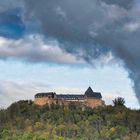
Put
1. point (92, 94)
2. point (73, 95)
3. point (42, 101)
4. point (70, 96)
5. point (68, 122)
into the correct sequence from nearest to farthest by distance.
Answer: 1. point (68, 122)
2. point (42, 101)
3. point (92, 94)
4. point (70, 96)
5. point (73, 95)

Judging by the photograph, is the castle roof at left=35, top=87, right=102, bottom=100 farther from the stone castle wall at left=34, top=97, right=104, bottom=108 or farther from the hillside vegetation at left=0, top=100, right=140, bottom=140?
the hillside vegetation at left=0, top=100, right=140, bottom=140

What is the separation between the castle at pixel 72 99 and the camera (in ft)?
409

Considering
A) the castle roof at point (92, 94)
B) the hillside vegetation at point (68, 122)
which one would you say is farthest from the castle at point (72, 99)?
the hillside vegetation at point (68, 122)

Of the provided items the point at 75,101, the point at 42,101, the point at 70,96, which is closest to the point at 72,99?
the point at 70,96

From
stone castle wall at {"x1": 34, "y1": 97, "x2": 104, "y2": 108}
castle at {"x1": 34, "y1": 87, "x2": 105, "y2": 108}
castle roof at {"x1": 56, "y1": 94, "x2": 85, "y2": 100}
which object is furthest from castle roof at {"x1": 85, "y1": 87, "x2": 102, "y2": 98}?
castle roof at {"x1": 56, "y1": 94, "x2": 85, "y2": 100}

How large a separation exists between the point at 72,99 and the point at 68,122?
13.1 meters

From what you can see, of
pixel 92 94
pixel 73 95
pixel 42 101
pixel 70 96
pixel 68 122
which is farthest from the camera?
pixel 73 95

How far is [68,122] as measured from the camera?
115062 millimetres

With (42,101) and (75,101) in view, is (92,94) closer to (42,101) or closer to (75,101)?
(75,101)

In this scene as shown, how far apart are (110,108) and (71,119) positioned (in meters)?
10.9

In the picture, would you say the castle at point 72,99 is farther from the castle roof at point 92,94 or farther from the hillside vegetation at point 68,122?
the hillside vegetation at point 68,122

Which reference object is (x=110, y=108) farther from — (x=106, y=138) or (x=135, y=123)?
(x=106, y=138)

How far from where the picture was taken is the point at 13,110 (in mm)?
124812

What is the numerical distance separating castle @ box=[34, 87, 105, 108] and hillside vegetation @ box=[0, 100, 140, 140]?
206 centimetres
